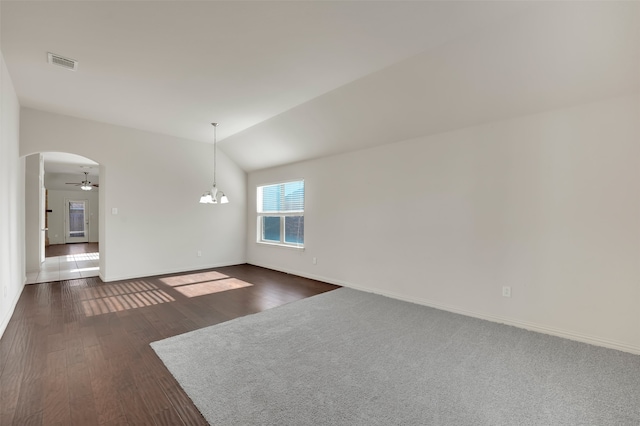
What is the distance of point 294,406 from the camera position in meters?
1.84

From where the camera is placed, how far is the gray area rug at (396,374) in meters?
1.78

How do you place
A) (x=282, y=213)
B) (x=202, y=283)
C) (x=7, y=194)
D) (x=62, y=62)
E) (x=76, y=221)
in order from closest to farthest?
1. (x=62, y=62)
2. (x=7, y=194)
3. (x=202, y=283)
4. (x=282, y=213)
5. (x=76, y=221)

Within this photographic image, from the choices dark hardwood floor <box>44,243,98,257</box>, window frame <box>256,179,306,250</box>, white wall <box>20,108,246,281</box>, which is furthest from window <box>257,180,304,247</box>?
dark hardwood floor <box>44,243,98,257</box>

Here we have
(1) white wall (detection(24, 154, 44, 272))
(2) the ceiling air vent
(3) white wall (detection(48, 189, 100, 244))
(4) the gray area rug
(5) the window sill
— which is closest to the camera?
(4) the gray area rug

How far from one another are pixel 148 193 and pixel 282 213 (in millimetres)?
2645

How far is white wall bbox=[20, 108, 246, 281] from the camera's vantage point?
15.2 feet

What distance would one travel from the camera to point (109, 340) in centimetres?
280

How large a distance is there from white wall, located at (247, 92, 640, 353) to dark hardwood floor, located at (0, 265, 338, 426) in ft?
5.68

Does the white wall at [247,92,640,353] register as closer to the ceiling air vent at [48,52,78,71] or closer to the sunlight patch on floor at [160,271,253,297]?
the sunlight patch on floor at [160,271,253,297]

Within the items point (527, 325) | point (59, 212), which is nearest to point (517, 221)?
point (527, 325)

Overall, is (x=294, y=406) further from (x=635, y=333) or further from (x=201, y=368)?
(x=635, y=333)

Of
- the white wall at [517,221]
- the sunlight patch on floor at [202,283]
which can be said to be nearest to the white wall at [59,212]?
the sunlight patch on floor at [202,283]

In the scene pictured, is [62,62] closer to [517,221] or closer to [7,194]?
[7,194]

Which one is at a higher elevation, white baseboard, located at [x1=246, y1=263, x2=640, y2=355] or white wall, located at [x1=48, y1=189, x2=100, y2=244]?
white wall, located at [x1=48, y1=189, x2=100, y2=244]
